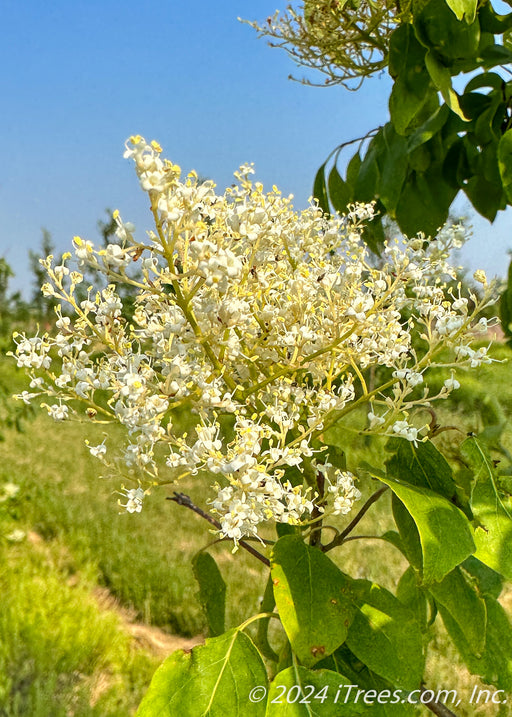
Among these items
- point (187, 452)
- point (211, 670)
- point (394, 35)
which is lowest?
point (211, 670)

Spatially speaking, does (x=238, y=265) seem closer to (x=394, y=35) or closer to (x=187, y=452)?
(x=187, y=452)

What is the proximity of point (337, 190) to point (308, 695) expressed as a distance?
1019 millimetres

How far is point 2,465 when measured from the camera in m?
3.41

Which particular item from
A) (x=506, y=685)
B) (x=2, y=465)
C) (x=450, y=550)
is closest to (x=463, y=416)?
(x=2, y=465)

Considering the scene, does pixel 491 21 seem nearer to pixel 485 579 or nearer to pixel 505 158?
pixel 505 158

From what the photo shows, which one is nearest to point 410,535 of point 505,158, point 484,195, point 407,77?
point 505,158

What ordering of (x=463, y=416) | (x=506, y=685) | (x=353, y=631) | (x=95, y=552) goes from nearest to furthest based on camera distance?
(x=353, y=631)
(x=506, y=685)
(x=95, y=552)
(x=463, y=416)

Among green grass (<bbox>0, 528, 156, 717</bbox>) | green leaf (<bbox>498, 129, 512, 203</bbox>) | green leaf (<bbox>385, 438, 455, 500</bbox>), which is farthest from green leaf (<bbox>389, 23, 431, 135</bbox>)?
green grass (<bbox>0, 528, 156, 717</bbox>)

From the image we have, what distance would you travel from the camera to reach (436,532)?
619mm

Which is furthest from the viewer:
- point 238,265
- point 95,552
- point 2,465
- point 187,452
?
point 2,465

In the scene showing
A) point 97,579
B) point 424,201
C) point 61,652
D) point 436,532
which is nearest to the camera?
point 436,532

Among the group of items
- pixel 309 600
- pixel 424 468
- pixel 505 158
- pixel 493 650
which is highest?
pixel 505 158

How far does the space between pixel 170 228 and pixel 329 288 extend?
7.7 inches

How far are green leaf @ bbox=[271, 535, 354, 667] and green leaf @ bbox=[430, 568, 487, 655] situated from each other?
109 mm
